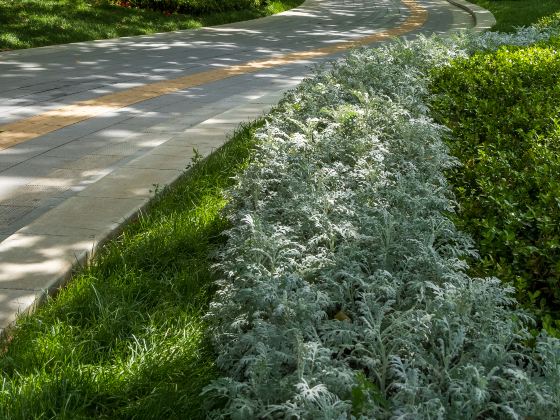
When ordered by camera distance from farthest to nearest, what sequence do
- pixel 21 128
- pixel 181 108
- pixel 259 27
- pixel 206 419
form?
pixel 259 27, pixel 181 108, pixel 21 128, pixel 206 419

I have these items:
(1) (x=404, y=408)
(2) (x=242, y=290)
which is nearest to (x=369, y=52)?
(2) (x=242, y=290)

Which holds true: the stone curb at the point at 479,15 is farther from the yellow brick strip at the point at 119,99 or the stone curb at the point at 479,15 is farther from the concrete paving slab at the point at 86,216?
the concrete paving slab at the point at 86,216

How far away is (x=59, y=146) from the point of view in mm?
7547

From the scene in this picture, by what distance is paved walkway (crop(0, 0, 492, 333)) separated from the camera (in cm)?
470

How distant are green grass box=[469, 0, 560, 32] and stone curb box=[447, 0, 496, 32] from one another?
0.16m

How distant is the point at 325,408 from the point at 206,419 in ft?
2.24

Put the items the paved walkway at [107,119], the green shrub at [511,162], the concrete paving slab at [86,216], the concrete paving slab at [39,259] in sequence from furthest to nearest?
the concrete paving slab at [86,216] < the paved walkway at [107,119] < the concrete paving slab at [39,259] < the green shrub at [511,162]

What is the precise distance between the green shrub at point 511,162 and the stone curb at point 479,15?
9532mm

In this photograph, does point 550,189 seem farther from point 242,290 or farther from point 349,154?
point 242,290

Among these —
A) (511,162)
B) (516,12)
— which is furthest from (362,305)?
(516,12)

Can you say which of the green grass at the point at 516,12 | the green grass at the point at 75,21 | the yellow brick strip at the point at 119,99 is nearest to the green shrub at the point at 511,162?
the yellow brick strip at the point at 119,99

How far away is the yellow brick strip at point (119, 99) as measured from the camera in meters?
8.20

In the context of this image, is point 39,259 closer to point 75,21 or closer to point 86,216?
point 86,216

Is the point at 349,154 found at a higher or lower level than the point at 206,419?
higher
